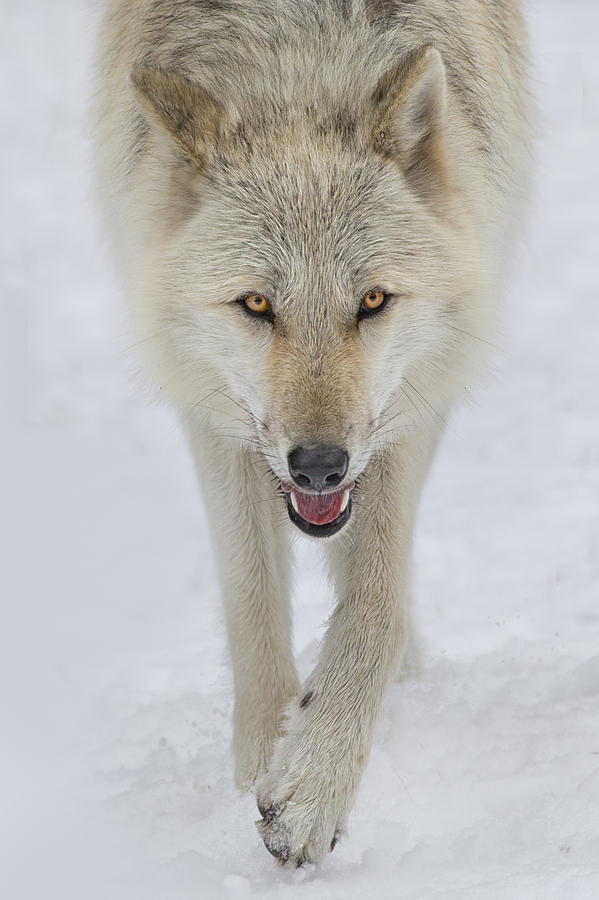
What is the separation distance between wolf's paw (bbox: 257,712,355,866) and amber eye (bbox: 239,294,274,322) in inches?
52.7

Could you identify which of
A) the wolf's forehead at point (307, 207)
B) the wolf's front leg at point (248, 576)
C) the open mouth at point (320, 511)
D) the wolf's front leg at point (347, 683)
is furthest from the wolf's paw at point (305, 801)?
the wolf's forehead at point (307, 207)

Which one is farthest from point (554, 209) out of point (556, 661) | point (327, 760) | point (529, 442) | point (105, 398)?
point (327, 760)

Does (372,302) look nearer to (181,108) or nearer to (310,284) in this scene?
(310,284)

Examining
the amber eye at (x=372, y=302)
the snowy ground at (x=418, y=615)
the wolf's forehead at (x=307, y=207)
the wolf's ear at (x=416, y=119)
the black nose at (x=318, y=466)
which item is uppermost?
the wolf's ear at (x=416, y=119)

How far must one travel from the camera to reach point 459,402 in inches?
185

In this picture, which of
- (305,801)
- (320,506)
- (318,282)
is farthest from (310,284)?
(305,801)

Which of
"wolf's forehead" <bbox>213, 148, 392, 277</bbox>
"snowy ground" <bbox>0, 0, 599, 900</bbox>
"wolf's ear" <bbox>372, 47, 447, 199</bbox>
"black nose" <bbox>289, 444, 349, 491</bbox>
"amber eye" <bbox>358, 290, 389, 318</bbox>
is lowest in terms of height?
"snowy ground" <bbox>0, 0, 599, 900</bbox>

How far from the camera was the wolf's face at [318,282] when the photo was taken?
11.4 ft

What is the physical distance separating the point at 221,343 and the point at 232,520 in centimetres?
93

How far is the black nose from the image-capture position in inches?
132

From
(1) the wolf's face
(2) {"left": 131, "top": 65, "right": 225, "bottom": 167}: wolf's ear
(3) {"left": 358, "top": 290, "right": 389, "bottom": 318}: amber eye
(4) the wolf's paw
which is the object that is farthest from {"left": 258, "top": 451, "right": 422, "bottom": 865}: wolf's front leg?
(2) {"left": 131, "top": 65, "right": 225, "bottom": 167}: wolf's ear

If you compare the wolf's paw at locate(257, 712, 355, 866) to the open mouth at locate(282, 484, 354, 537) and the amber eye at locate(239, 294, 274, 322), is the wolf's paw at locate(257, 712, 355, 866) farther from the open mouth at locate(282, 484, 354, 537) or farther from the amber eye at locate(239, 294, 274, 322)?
the amber eye at locate(239, 294, 274, 322)

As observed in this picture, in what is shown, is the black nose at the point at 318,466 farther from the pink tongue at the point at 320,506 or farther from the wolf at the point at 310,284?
the pink tongue at the point at 320,506

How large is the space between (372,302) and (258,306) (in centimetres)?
34
